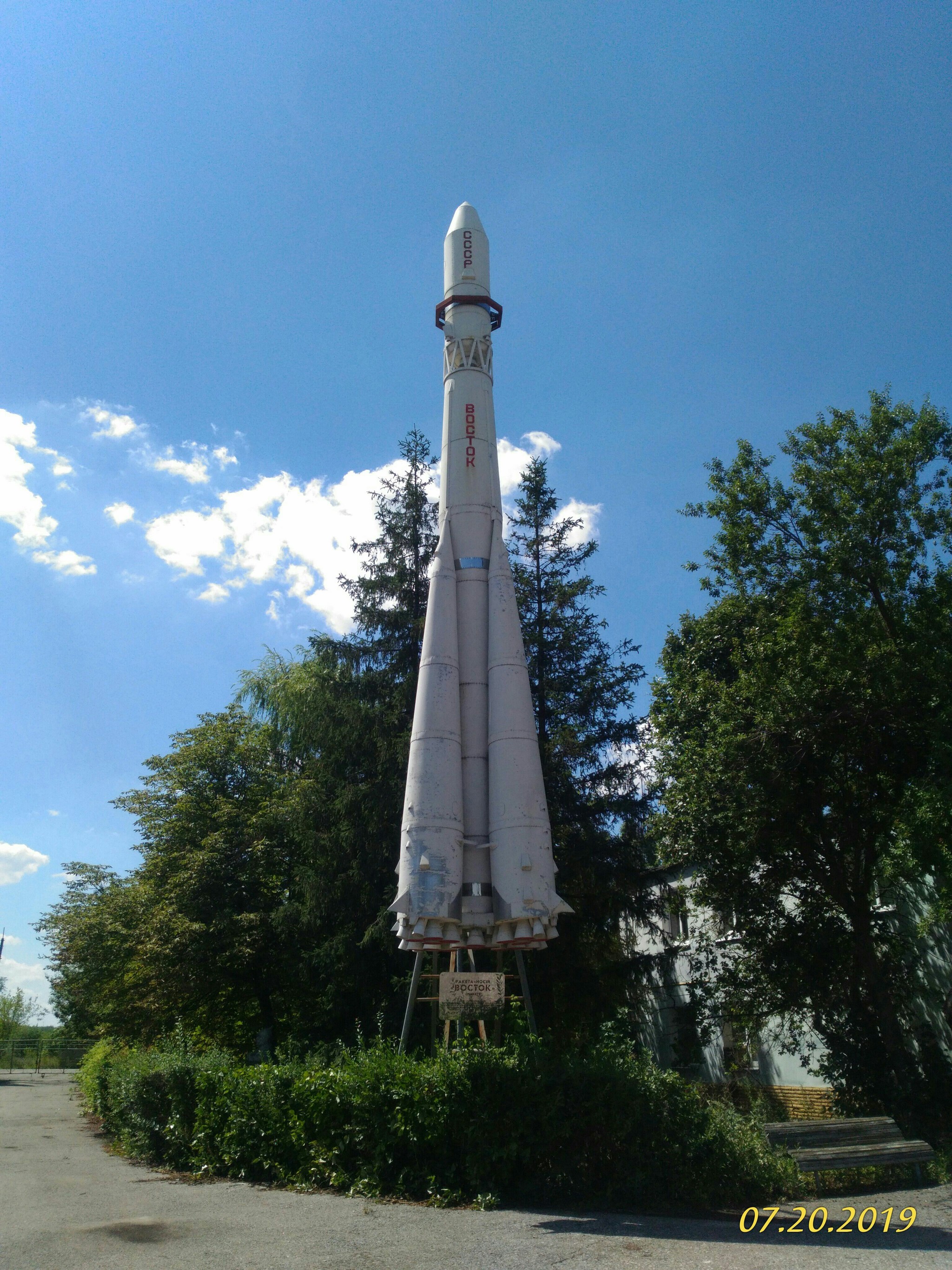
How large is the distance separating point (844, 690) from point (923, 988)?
269 inches

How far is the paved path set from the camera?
7051 mm

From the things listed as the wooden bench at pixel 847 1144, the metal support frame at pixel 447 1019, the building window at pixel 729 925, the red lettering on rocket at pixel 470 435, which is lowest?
the wooden bench at pixel 847 1144

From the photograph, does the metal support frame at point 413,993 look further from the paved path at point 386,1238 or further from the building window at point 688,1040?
the building window at point 688,1040

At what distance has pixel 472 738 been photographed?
13289mm

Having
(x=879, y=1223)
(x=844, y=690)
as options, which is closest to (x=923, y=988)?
(x=844, y=690)

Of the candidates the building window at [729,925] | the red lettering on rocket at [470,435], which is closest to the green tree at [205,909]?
the building window at [729,925]

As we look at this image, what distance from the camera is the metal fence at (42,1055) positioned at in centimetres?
5703

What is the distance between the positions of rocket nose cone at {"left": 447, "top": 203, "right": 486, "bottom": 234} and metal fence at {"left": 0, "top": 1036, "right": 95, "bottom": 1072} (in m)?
55.0

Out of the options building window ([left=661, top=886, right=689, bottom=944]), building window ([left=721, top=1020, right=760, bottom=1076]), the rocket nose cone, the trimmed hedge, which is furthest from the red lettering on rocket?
building window ([left=721, top=1020, right=760, bottom=1076])

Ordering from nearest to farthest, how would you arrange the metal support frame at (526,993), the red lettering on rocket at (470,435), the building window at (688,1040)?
the metal support frame at (526,993) < the red lettering on rocket at (470,435) < the building window at (688,1040)

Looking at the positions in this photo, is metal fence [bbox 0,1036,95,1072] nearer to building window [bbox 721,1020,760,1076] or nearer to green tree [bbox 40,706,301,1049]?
green tree [bbox 40,706,301,1049]
